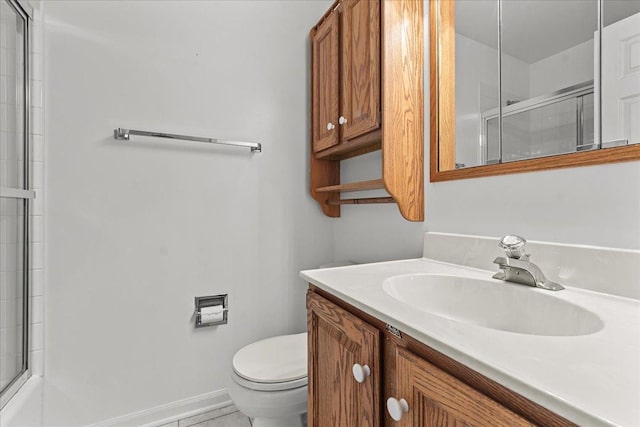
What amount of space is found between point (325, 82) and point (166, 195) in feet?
3.19

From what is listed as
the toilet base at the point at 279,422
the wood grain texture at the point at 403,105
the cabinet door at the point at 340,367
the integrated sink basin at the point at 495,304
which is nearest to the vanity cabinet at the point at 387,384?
the cabinet door at the point at 340,367

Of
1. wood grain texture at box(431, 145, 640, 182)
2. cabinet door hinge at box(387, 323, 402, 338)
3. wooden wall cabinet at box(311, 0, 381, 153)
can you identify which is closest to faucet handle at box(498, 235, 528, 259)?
wood grain texture at box(431, 145, 640, 182)

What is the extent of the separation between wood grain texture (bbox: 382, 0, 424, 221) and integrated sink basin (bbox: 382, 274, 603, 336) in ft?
1.25

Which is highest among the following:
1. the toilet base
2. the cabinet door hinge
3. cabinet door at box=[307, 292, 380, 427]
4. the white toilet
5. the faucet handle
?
the faucet handle

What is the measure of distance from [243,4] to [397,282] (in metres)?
1.64

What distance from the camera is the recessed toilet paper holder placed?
1519 millimetres

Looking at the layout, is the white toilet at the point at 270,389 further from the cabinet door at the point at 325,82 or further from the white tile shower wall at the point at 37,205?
the cabinet door at the point at 325,82

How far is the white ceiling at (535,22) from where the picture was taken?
79 centimetres

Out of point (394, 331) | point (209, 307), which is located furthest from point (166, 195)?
point (394, 331)

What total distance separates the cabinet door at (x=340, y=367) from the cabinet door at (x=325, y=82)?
36.1 inches

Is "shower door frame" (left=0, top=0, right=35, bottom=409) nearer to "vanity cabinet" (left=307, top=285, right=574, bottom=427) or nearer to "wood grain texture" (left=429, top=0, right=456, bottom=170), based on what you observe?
"vanity cabinet" (left=307, top=285, right=574, bottom=427)

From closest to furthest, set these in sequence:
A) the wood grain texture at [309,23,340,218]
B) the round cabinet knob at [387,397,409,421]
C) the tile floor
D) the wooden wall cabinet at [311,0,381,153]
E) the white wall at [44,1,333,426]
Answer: the round cabinet knob at [387,397,409,421] < the wooden wall cabinet at [311,0,381,153] < the white wall at [44,1,333,426] < the tile floor < the wood grain texture at [309,23,340,218]

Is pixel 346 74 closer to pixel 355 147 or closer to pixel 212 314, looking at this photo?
pixel 355 147

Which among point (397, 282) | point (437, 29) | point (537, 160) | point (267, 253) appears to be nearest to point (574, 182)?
point (537, 160)
